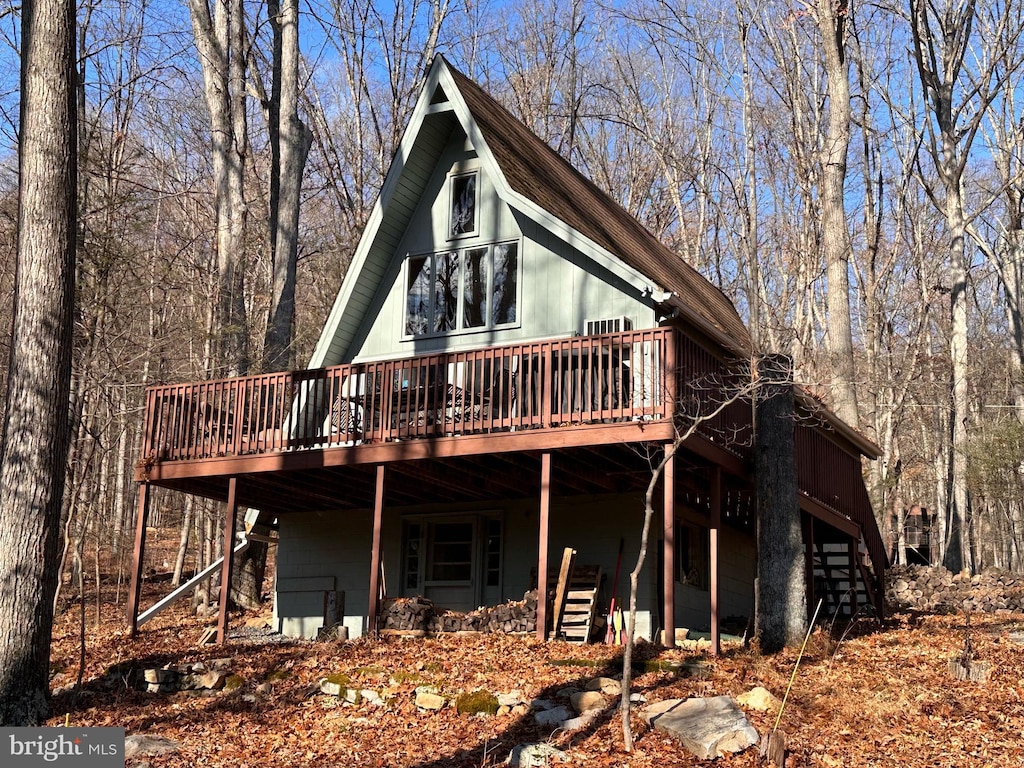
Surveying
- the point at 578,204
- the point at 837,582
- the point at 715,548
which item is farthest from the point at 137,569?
the point at 837,582

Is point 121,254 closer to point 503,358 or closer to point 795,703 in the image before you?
point 503,358

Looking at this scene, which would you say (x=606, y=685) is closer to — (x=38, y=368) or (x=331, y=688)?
(x=331, y=688)

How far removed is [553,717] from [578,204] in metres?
10.8

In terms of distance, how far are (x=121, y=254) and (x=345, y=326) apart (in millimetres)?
4626

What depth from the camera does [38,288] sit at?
13.9 meters

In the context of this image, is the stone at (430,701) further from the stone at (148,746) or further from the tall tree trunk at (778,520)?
the tall tree trunk at (778,520)

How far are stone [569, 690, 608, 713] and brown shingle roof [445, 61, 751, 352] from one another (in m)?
6.51

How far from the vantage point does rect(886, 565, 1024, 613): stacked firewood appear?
22203mm

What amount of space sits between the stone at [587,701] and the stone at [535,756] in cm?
123

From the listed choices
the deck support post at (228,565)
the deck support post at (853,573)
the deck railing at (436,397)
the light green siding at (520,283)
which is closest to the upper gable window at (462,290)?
the light green siding at (520,283)

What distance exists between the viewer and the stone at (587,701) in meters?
11.7

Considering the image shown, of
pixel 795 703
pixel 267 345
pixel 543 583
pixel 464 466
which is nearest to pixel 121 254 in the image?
pixel 267 345

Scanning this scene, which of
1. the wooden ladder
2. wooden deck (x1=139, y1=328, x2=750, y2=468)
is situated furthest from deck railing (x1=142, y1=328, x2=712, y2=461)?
the wooden ladder

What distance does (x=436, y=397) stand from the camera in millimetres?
15977
